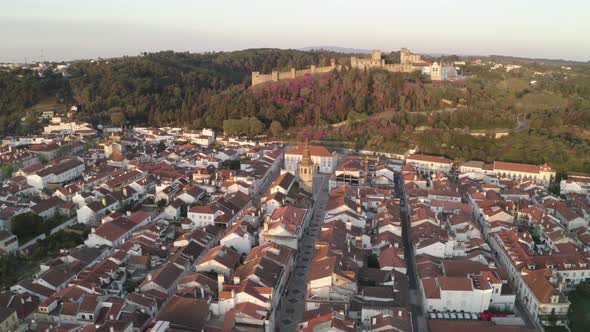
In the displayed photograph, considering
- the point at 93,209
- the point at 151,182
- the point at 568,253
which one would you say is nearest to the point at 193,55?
the point at 151,182

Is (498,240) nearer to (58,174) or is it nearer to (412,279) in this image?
(412,279)

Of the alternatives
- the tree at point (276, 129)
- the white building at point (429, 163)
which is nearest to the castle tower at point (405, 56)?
the tree at point (276, 129)

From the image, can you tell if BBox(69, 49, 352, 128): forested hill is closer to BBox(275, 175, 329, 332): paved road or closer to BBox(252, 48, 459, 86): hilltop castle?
BBox(252, 48, 459, 86): hilltop castle

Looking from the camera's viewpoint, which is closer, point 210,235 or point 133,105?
point 210,235

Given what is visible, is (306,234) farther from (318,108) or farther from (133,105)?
(133,105)

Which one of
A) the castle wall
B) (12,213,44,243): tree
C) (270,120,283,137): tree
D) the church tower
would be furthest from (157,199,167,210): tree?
the castle wall

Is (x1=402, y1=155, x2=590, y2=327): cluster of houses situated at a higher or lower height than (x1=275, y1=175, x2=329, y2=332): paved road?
higher
